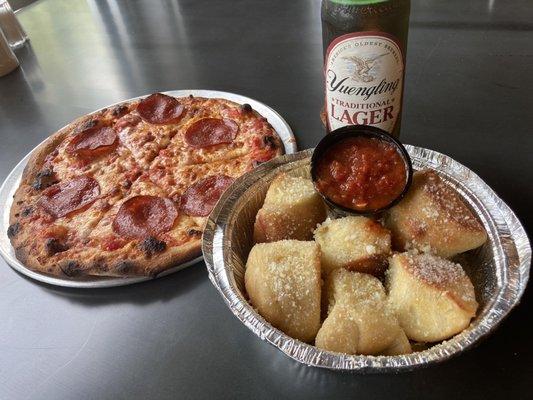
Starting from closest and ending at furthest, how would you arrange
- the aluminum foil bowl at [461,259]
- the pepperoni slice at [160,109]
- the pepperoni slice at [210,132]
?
the aluminum foil bowl at [461,259] → the pepperoni slice at [210,132] → the pepperoni slice at [160,109]

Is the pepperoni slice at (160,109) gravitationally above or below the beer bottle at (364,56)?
below

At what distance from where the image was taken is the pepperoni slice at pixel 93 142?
4.88 feet

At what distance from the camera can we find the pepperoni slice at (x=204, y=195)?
1230 millimetres

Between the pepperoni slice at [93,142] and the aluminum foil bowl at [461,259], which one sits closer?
the aluminum foil bowl at [461,259]

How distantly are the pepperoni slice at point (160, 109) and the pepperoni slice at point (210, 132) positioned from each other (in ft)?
0.36

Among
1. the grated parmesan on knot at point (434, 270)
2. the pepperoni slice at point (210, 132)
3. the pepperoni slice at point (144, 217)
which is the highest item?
the grated parmesan on knot at point (434, 270)

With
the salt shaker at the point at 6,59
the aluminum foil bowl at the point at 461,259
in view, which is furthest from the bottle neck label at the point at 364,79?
the salt shaker at the point at 6,59

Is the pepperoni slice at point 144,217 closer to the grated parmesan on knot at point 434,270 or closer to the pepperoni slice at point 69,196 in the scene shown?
the pepperoni slice at point 69,196

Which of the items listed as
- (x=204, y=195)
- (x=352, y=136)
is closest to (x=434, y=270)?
(x=352, y=136)

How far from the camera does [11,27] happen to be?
7.15ft

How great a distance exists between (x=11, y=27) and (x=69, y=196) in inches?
51.9

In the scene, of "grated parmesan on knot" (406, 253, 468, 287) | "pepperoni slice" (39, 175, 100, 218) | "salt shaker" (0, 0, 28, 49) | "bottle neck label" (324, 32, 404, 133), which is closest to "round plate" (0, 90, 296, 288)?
"pepperoni slice" (39, 175, 100, 218)

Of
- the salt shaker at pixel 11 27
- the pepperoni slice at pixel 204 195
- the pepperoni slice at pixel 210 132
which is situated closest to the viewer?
the pepperoni slice at pixel 204 195

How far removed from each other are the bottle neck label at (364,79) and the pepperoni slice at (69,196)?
2.41ft
